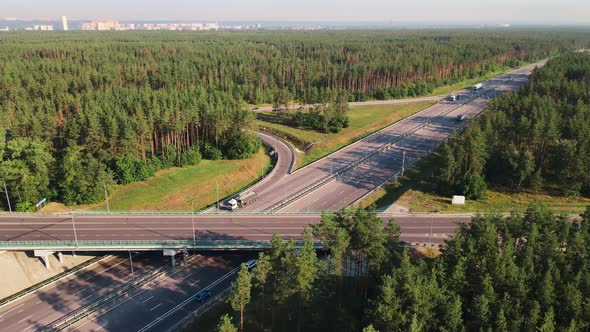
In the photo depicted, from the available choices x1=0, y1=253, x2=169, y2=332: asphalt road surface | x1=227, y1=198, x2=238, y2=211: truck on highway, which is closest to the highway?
x1=0, y1=253, x2=169, y2=332: asphalt road surface

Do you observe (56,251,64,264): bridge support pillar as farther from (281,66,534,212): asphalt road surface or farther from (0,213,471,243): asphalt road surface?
(281,66,534,212): asphalt road surface

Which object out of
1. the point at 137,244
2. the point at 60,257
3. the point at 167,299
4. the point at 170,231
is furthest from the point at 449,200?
the point at 60,257

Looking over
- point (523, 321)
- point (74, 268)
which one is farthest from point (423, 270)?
point (74, 268)

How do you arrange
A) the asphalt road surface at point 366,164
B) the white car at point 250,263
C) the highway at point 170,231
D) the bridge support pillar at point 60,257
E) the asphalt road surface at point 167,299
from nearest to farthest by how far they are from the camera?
the asphalt road surface at point 167,299 < the highway at point 170,231 < the white car at point 250,263 < the bridge support pillar at point 60,257 < the asphalt road surface at point 366,164

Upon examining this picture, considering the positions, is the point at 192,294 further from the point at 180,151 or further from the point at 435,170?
the point at 435,170

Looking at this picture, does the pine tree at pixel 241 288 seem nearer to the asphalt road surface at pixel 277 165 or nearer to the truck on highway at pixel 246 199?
the asphalt road surface at pixel 277 165

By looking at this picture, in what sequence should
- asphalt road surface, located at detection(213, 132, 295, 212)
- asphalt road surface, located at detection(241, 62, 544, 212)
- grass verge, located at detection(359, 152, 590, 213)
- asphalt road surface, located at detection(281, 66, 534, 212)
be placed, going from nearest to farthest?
grass verge, located at detection(359, 152, 590, 213) < asphalt road surface, located at detection(281, 66, 534, 212) < asphalt road surface, located at detection(241, 62, 544, 212) < asphalt road surface, located at detection(213, 132, 295, 212)

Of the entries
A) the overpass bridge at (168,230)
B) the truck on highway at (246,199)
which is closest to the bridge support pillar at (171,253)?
the overpass bridge at (168,230)
